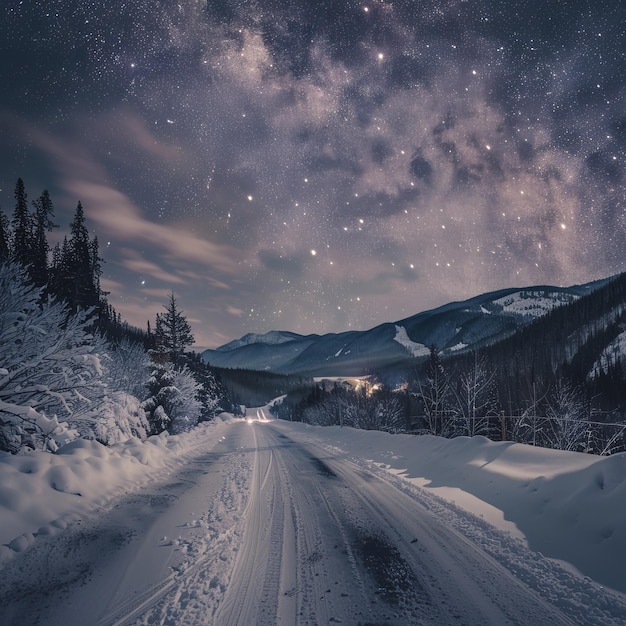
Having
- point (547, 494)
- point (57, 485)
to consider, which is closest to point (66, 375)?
point (57, 485)

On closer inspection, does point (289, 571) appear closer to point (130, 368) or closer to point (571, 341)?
point (130, 368)

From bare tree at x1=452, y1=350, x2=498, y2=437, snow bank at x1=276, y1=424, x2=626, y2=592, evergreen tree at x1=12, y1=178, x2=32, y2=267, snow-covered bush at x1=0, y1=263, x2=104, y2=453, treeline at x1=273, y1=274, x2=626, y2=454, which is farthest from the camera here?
treeline at x1=273, y1=274, x2=626, y2=454

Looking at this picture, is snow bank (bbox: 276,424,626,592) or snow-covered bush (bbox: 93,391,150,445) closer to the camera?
snow bank (bbox: 276,424,626,592)

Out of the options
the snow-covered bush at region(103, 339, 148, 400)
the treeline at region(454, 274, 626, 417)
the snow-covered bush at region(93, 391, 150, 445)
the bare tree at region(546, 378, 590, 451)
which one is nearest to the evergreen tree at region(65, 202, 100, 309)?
the snow-covered bush at region(103, 339, 148, 400)

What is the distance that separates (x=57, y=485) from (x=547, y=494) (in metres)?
8.93

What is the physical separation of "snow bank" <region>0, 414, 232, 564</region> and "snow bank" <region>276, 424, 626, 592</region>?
23.2ft

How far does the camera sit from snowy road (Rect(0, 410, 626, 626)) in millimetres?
3113

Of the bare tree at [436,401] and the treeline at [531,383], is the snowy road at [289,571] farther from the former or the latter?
the treeline at [531,383]

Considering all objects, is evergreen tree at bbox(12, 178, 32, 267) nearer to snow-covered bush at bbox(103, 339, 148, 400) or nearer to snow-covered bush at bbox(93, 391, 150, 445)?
snow-covered bush at bbox(103, 339, 148, 400)

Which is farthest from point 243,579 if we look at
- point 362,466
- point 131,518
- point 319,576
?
point 362,466

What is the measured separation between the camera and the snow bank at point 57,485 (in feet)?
15.7

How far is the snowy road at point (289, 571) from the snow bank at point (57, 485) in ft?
1.35

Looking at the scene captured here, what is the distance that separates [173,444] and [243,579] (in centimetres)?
1192

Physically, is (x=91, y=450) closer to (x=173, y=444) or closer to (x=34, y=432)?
(x=34, y=432)
